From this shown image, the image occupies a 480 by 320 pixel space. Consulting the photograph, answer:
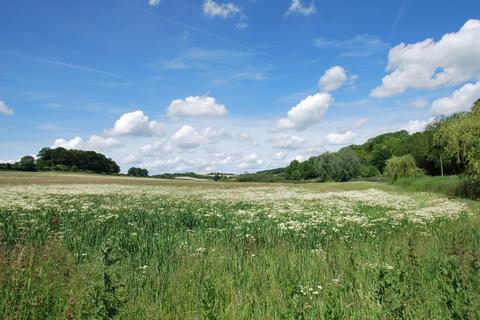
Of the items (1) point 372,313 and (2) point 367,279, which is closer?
(1) point 372,313

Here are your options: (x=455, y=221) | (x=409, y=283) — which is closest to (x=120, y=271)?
(x=409, y=283)

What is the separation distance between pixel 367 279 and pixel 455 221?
35.1 ft

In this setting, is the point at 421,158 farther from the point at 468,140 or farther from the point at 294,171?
→ the point at 294,171

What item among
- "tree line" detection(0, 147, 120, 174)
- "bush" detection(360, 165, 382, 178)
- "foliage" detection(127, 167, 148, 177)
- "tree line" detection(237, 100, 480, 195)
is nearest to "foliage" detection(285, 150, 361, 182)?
"tree line" detection(237, 100, 480, 195)

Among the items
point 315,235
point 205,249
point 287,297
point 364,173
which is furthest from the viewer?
point 364,173

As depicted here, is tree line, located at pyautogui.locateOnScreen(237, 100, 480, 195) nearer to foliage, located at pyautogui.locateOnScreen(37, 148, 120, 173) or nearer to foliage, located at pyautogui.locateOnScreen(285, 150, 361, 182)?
foliage, located at pyautogui.locateOnScreen(285, 150, 361, 182)

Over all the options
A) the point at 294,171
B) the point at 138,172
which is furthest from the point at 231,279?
the point at 294,171

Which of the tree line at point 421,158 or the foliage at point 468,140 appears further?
the tree line at point 421,158

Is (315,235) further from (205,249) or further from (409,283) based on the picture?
(409,283)

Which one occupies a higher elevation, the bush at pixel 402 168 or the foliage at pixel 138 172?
the foliage at pixel 138 172

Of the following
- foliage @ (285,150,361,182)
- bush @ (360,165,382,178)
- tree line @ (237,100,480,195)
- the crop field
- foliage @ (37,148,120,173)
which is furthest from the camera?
bush @ (360,165,382,178)

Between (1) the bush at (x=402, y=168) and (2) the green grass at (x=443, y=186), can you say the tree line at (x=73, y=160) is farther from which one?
(2) the green grass at (x=443, y=186)

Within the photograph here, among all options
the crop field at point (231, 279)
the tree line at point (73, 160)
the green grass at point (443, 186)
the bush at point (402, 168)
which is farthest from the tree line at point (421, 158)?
the tree line at point (73, 160)

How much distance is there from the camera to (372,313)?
205 inches
